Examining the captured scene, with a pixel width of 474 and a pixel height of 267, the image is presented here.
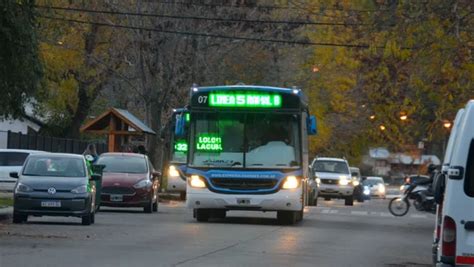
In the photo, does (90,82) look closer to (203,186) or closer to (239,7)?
(239,7)

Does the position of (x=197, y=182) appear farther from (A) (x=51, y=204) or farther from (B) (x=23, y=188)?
(B) (x=23, y=188)

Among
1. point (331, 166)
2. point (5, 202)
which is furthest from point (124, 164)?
point (331, 166)

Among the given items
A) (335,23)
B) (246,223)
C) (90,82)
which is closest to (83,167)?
(246,223)

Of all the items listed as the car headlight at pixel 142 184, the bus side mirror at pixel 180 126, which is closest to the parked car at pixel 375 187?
the car headlight at pixel 142 184

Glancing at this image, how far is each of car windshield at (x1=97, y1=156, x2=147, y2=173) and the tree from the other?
10828 mm

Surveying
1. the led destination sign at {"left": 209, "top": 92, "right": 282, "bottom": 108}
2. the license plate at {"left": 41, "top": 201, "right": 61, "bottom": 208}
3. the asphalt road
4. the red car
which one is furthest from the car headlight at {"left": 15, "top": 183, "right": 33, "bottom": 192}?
the red car

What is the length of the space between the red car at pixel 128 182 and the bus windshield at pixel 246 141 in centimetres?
537

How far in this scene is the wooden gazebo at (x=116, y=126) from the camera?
4094 centimetres

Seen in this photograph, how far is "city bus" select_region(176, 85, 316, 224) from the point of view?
2700 cm

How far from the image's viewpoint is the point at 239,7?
46.5 m

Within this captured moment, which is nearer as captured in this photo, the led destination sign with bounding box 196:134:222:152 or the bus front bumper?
the bus front bumper

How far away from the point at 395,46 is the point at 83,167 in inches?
304

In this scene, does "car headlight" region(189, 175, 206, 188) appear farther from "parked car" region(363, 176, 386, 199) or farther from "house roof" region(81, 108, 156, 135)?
"parked car" region(363, 176, 386, 199)

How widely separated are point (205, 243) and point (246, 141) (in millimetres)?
6345
